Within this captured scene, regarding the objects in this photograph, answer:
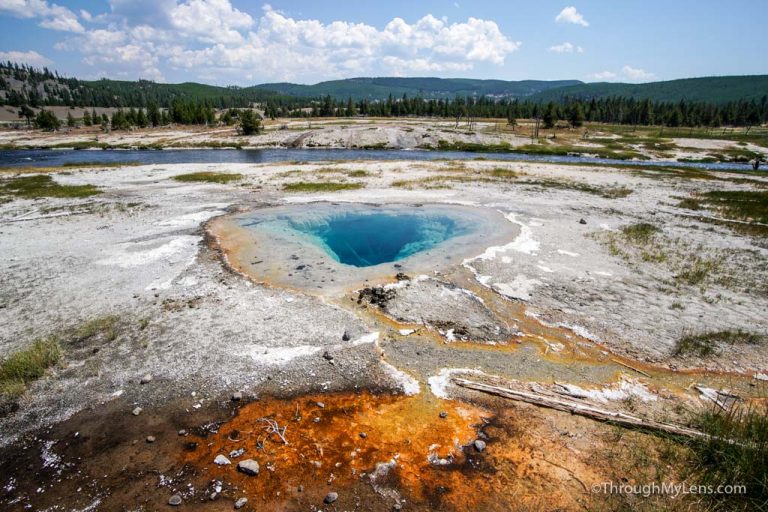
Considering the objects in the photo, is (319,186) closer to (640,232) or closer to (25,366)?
(640,232)

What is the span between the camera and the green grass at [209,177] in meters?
41.5

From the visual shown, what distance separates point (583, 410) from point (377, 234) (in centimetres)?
1711

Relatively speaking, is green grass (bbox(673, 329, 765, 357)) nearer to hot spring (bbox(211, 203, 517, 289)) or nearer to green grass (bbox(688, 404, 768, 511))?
green grass (bbox(688, 404, 768, 511))

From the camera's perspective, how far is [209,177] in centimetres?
4291

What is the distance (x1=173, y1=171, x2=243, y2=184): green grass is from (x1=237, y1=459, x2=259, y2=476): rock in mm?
37926

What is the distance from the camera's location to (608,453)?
7.99 meters

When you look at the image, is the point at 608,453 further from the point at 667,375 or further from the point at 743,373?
the point at 743,373

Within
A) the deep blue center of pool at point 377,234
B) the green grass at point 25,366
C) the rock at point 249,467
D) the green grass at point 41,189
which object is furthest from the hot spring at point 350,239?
the green grass at point 41,189

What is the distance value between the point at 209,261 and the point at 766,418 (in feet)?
65.0

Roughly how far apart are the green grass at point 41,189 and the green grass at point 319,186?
59.8 ft

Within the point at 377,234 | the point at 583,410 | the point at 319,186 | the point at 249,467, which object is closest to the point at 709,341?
the point at 583,410

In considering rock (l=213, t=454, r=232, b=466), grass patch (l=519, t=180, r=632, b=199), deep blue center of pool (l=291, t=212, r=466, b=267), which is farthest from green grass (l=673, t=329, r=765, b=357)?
grass patch (l=519, t=180, r=632, b=199)

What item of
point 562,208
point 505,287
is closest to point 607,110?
point 562,208

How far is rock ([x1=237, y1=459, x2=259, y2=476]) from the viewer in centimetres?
752
